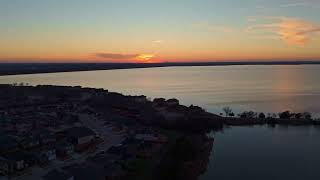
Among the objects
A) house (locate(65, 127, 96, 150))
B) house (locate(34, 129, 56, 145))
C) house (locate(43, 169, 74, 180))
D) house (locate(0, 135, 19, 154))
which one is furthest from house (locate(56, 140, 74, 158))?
house (locate(43, 169, 74, 180))

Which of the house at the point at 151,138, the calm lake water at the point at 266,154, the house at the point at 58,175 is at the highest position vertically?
the house at the point at 58,175

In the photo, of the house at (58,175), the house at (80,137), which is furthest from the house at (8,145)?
the house at (58,175)

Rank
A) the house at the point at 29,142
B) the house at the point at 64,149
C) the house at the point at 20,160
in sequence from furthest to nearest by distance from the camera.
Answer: the house at the point at 29,142, the house at the point at 64,149, the house at the point at 20,160

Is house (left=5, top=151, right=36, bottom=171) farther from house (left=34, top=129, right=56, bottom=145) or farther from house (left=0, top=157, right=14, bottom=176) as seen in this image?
house (left=34, top=129, right=56, bottom=145)

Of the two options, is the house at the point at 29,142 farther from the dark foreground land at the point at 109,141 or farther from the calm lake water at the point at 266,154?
the calm lake water at the point at 266,154

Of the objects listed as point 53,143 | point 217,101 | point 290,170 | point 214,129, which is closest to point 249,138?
point 214,129

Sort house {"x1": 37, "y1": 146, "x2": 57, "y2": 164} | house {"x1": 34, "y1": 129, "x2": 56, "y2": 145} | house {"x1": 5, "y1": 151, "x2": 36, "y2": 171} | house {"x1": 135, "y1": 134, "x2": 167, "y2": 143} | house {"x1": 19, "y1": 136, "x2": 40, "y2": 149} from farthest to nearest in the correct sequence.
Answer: house {"x1": 135, "y1": 134, "x2": 167, "y2": 143}
house {"x1": 34, "y1": 129, "x2": 56, "y2": 145}
house {"x1": 19, "y1": 136, "x2": 40, "y2": 149}
house {"x1": 37, "y1": 146, "x2": 57, "y2": 164}
house {"x1": 5, "y1": 151, "x2": 36, "y2": 171}

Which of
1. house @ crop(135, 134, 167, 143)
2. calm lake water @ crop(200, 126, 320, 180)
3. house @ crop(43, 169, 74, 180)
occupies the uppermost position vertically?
house @ crop(43, 169, 74, 180)

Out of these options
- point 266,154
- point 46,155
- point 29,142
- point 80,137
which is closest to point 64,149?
point 46,155

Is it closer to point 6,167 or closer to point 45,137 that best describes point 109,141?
point 45,137
